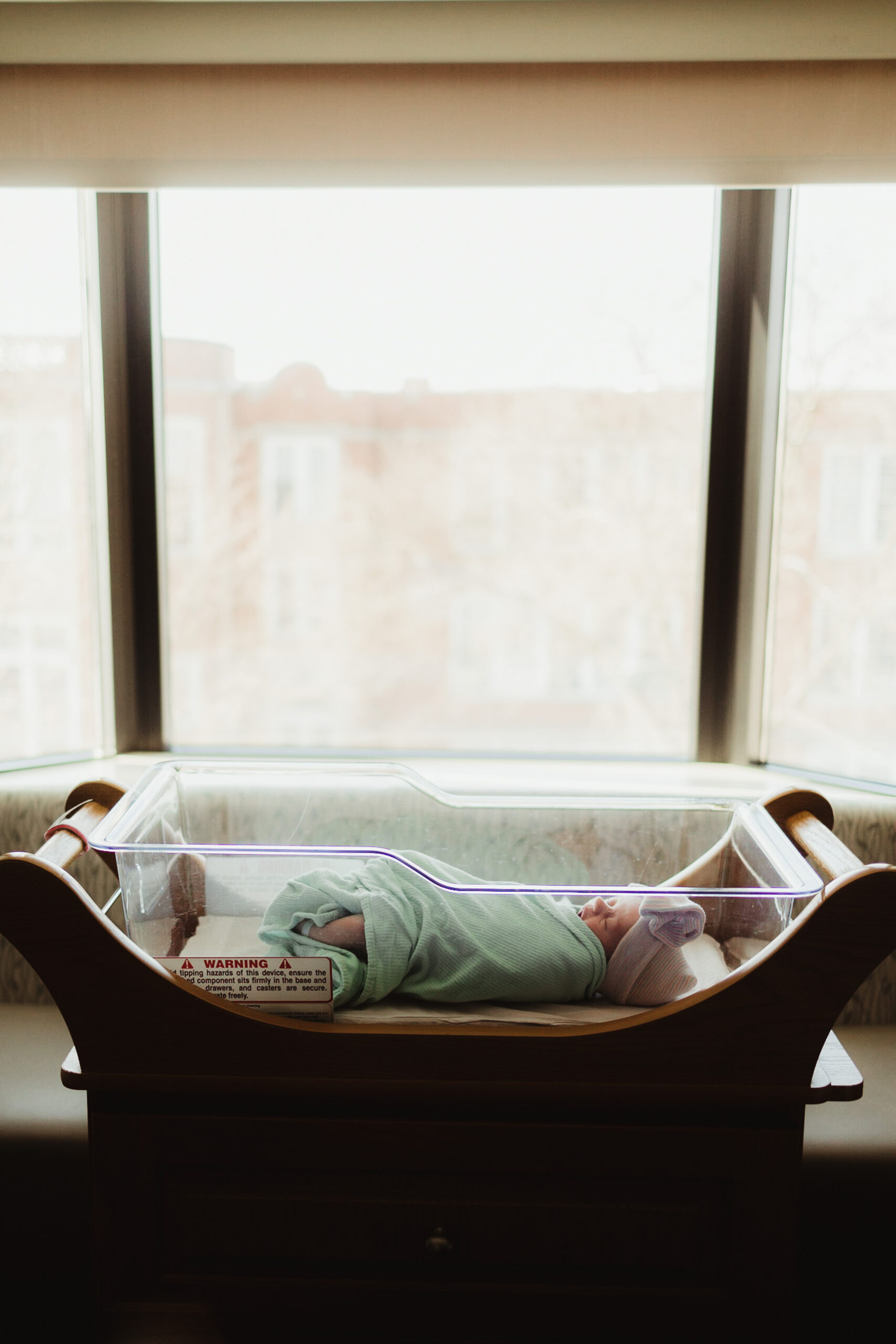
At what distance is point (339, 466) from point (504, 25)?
855 millimetres

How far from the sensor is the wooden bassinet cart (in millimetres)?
1065

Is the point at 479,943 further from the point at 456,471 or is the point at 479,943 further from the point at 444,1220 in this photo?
the point at 456,471

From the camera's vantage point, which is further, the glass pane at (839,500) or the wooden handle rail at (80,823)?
the glass pane at (839,500)

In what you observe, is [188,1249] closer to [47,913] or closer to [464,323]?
[47,913]

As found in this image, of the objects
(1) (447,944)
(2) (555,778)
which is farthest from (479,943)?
(2) (555,778)

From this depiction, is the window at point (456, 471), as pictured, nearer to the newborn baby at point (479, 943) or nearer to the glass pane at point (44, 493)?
the glass pane at point (44, 493)

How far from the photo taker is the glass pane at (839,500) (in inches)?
72.4

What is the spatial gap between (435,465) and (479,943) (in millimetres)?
1207

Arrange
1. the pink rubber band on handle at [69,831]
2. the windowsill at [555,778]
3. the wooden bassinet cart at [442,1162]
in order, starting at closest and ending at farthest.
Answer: the wooden bassinet cart at [442,1162], the pink rubber band on handle at [69,831], the windowsill at [555,778]

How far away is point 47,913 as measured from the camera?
3.34 ft

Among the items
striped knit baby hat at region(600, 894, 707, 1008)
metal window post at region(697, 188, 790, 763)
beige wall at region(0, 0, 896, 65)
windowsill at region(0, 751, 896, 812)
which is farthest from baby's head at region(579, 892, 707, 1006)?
beige wall at region(0, 0, 896, 65)

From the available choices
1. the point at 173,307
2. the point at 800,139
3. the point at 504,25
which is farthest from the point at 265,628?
the point at 800,139

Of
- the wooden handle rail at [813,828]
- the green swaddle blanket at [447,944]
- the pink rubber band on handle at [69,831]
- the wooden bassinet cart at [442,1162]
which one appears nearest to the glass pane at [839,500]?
the wooden handle rail at [813,828]

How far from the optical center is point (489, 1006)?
3.72 ft
